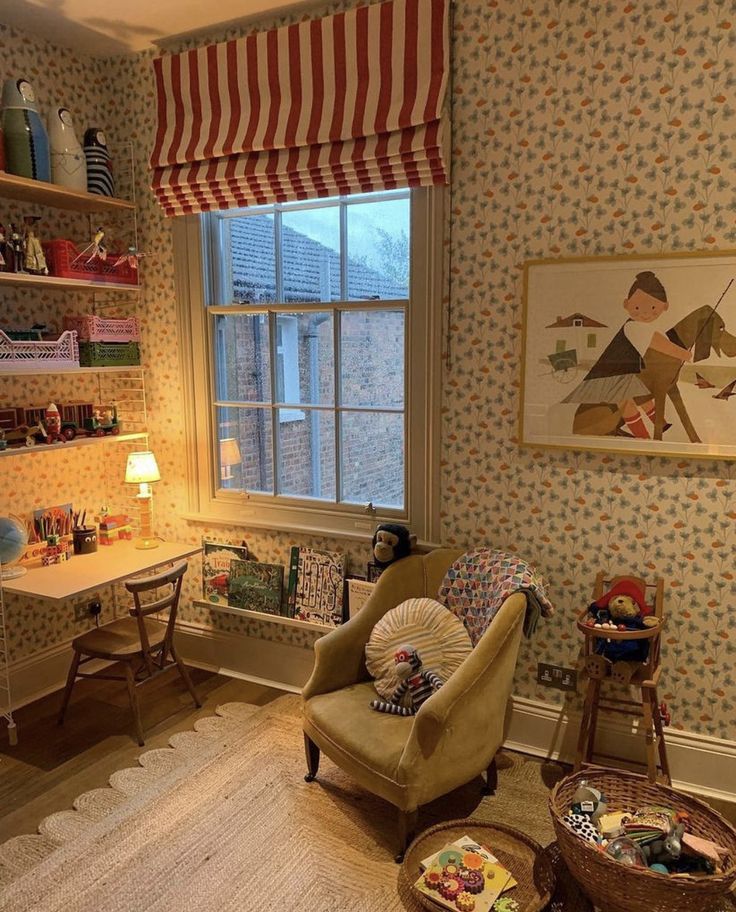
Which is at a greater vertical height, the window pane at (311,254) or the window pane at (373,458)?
the window pane at (311,254)

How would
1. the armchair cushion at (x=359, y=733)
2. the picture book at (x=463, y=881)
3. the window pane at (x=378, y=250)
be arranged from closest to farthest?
the picture book at (x=463, y=881) → the armchair cushion at (x=359, y=733) → the window pane at (x=378, y=250)

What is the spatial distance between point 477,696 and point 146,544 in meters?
1.81

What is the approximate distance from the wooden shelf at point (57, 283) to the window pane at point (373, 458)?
1244 millimetres

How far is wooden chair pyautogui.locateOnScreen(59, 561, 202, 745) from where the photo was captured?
112 inches

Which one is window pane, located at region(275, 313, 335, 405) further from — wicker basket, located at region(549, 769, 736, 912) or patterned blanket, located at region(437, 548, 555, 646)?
wicker basket, located at region(549, 769, 736, 912)

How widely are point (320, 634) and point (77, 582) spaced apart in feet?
3.45

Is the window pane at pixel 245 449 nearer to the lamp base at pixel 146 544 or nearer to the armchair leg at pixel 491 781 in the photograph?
the lamp base at pixel 146 544

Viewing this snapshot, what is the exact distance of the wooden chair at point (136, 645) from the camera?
2854mm

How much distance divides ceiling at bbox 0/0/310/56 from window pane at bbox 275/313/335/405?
1.22 metres

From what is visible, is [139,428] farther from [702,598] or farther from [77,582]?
[702,598]

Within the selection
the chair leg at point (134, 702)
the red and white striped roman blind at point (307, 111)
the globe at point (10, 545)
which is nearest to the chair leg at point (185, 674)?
the chair leg at point (134, 702)

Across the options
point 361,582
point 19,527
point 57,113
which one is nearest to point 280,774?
point 361,582

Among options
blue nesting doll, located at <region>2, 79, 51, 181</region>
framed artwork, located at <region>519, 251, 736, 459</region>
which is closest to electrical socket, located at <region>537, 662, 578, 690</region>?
framed artwork, located at <region>519, 251, 736, 459</region>

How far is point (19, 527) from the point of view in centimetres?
301
